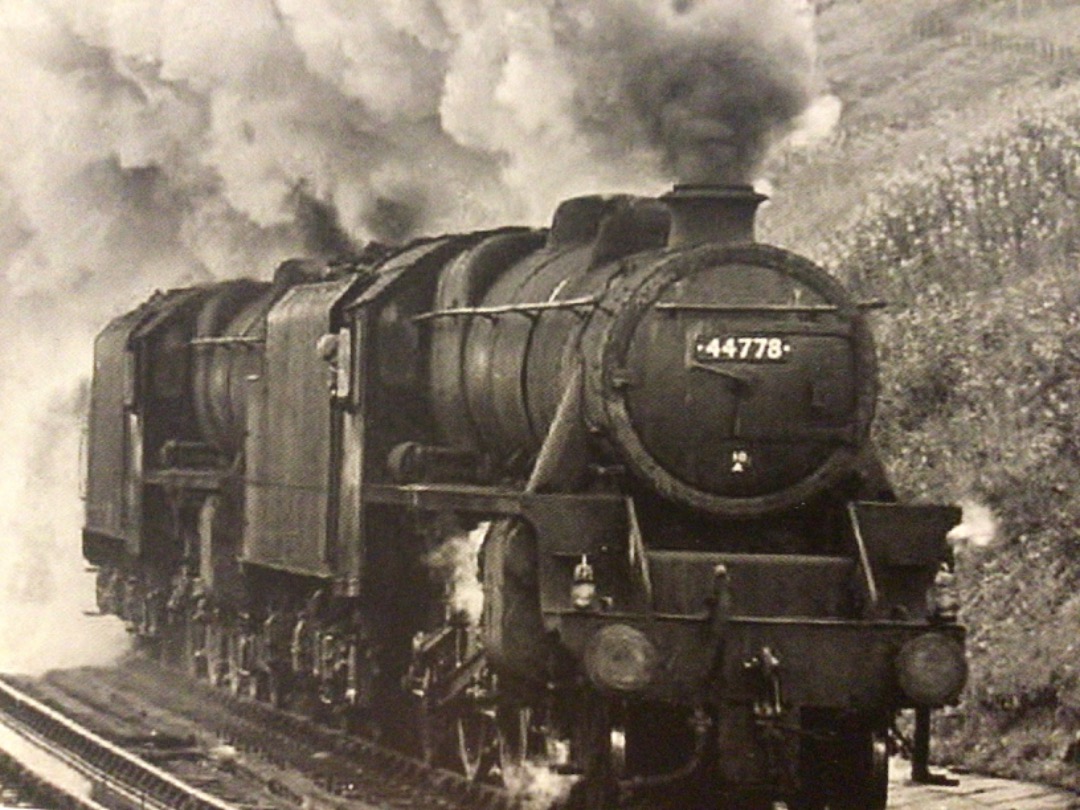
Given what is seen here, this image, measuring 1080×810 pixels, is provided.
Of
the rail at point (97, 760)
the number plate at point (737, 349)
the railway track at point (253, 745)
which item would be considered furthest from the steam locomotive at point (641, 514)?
the rail at point (97, 760)

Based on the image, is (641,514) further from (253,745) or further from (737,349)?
(253,745)

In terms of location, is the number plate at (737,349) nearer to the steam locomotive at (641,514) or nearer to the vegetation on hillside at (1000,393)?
the steam locomotive at (641,514)

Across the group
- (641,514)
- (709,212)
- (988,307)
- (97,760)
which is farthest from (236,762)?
(988,307)

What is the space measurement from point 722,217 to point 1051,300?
652cm

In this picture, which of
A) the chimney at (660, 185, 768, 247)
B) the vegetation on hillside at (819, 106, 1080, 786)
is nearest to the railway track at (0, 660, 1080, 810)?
the vegetation on hillside at (819, 106, 1080, 786)

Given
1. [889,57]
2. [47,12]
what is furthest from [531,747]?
[889,57]

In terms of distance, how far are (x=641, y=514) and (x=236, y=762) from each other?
4.71 m

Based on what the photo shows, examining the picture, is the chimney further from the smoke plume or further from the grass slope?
the grass slope

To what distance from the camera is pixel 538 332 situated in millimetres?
11781

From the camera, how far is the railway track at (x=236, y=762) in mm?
12391

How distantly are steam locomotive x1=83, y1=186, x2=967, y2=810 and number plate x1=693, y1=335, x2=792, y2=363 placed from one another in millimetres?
10

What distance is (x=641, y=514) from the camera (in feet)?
36.3

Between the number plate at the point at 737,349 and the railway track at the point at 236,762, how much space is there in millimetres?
2542

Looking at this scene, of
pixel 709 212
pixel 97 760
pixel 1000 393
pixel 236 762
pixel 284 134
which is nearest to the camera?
pixel 709 212
